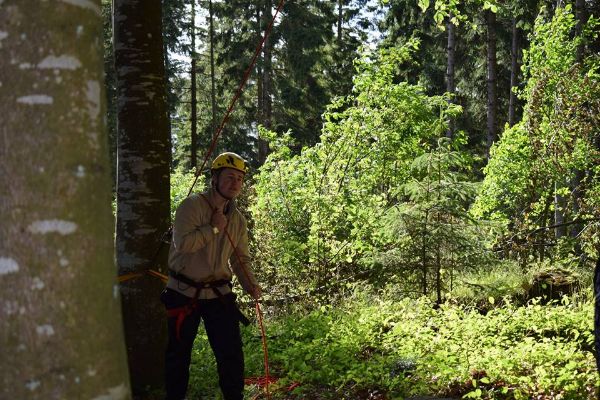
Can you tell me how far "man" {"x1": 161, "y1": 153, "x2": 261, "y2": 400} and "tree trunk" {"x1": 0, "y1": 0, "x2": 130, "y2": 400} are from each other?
3.29m

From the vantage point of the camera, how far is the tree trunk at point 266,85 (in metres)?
29.7

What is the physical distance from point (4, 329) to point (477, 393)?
4.45m

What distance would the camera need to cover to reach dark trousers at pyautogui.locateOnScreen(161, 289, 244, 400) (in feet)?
16.3

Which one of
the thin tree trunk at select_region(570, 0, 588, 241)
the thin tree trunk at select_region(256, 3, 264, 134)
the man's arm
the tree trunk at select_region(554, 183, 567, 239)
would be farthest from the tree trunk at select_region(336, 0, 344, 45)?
the man's arm

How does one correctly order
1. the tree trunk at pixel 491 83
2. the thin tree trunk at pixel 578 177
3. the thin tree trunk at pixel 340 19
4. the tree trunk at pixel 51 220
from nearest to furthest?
the tree trunk at pixel 51 220
the thin tree trunk at pixel 578 177
the tree trunk at pixel 491 83
the thin tree trunk at pixel 340 19

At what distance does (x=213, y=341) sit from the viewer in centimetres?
499

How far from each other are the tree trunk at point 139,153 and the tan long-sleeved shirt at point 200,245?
0.71 meters

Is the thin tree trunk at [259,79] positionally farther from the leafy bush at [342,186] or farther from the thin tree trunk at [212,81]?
the leafy bush at [342,186]

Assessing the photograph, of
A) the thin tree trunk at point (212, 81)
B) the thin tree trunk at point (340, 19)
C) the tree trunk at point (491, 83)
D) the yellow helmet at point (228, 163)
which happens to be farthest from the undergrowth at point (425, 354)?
the thin tree trunk at point (340, 19)

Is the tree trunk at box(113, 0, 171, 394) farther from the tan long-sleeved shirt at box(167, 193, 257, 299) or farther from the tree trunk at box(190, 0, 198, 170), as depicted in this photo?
the tree trunk at box(190, 0, 198, 170)

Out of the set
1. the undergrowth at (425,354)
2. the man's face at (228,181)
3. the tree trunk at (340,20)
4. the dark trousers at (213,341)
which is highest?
the tree trunk at (340,20)

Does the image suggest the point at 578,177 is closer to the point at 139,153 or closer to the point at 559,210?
the point at 559,210

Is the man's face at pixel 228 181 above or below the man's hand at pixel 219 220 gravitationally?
above

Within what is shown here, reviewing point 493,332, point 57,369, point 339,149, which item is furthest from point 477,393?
point 339,149
